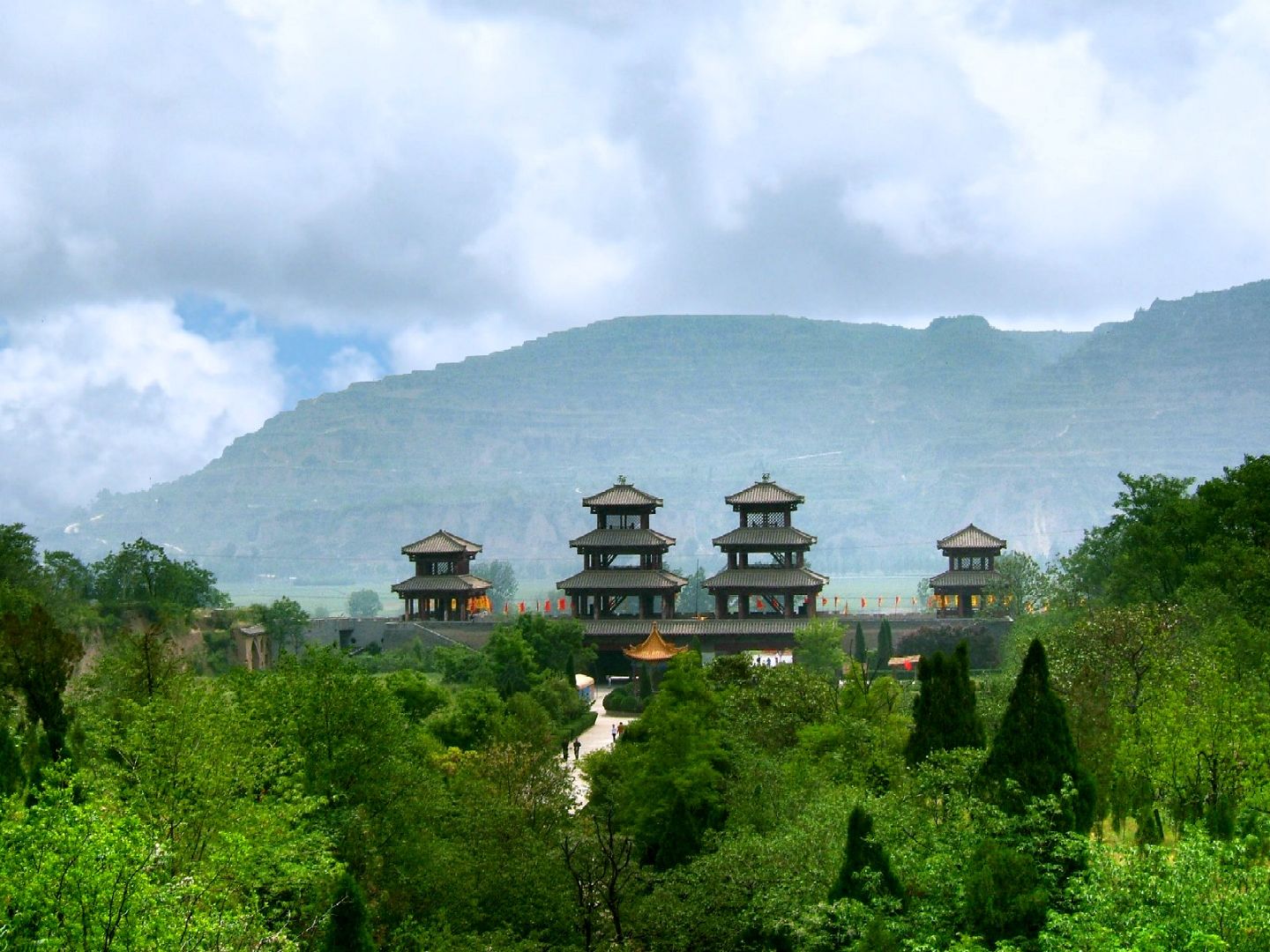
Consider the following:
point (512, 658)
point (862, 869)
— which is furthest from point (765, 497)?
point (862, 869)

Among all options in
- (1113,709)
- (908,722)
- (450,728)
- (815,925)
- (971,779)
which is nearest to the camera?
(815,925)

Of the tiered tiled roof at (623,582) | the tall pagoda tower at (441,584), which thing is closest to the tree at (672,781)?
the tiered tiled roof at (623,582)

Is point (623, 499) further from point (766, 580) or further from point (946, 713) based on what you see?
point (946, 713)

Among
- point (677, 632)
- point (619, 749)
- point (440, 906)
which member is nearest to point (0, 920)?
point (440, 906)

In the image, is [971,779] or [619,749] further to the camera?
[619,749]

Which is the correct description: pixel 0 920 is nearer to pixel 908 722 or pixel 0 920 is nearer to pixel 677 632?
pixel 908 722

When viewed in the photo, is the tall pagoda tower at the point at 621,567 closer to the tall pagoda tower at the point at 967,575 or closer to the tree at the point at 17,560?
the tall pagoda tower at the point at 967,575

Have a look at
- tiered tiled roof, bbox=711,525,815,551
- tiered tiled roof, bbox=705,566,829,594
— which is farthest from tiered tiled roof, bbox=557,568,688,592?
tiered tiled roof, bbox=711,525,815,551

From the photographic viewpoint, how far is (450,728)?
45.7 m

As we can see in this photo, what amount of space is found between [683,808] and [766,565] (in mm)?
57541

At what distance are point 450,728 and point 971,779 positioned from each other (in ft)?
72.7

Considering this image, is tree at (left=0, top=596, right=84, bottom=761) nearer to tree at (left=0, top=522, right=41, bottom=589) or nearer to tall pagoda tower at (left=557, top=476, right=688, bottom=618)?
tree at (left=0, top=522, right=41, bottom=589)

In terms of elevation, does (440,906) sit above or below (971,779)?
below

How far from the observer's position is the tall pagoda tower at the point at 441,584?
90.1 metres
